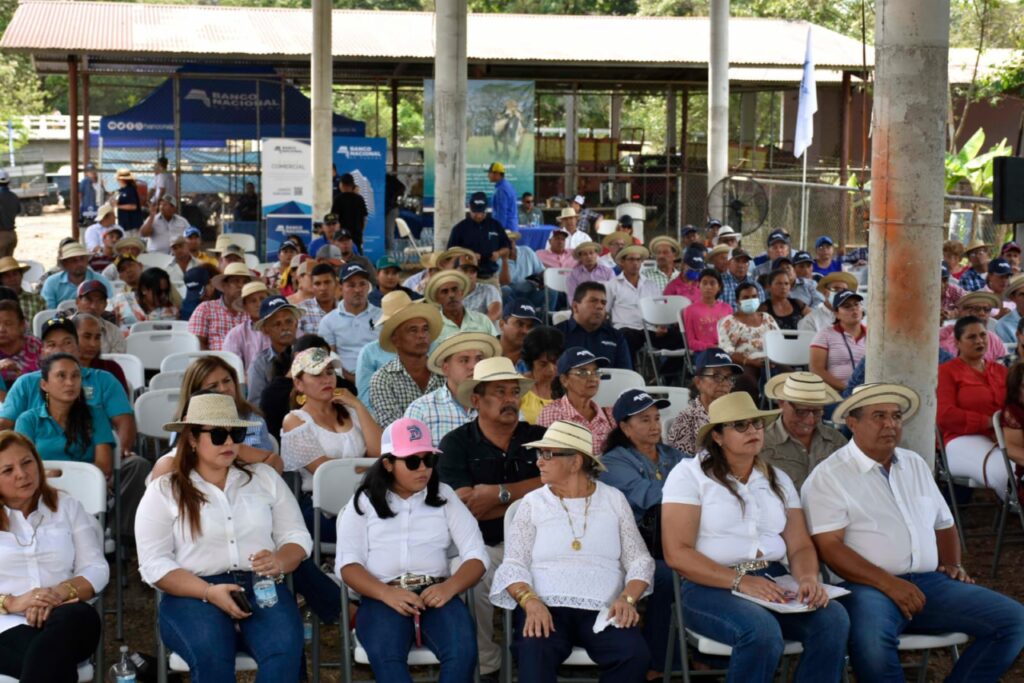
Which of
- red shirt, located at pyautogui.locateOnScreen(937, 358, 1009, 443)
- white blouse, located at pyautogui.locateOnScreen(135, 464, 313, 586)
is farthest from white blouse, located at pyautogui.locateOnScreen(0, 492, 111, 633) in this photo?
red shirt, located at pyautogui.locateOnScreen(937, 358, 1009, 443)

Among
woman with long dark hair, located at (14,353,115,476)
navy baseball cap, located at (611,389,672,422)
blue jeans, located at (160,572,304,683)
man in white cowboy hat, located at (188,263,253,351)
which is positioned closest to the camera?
blue jeans, located at (160,572,304,683)

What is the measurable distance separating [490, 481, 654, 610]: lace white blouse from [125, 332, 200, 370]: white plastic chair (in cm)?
459

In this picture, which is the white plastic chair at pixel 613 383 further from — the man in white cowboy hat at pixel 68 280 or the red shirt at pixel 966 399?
the man in white cowboy hat at pixel 68 280

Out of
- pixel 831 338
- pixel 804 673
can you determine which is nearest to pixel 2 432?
pixel 804 673

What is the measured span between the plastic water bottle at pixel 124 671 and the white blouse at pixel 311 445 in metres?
1.22

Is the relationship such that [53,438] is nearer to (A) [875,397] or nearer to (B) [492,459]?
(B) [492,459]

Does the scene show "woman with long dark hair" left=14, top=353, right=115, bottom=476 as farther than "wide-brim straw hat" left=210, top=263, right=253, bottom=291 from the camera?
No

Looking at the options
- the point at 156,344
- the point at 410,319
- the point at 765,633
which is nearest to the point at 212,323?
the point at 156,344

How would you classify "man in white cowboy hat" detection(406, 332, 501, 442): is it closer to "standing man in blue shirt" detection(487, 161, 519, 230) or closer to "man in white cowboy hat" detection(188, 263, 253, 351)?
"man in white cowboy hat" detection(188, 263, 253, 351)

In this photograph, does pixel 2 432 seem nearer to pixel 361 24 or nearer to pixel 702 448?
pixel 702 448

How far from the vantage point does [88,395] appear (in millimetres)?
6531

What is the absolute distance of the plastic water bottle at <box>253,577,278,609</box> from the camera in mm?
4922

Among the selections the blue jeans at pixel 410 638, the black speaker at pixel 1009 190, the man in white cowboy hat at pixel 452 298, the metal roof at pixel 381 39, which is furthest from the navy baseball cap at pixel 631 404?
the metal roof at pixel 381 39

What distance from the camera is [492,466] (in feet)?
19.3
